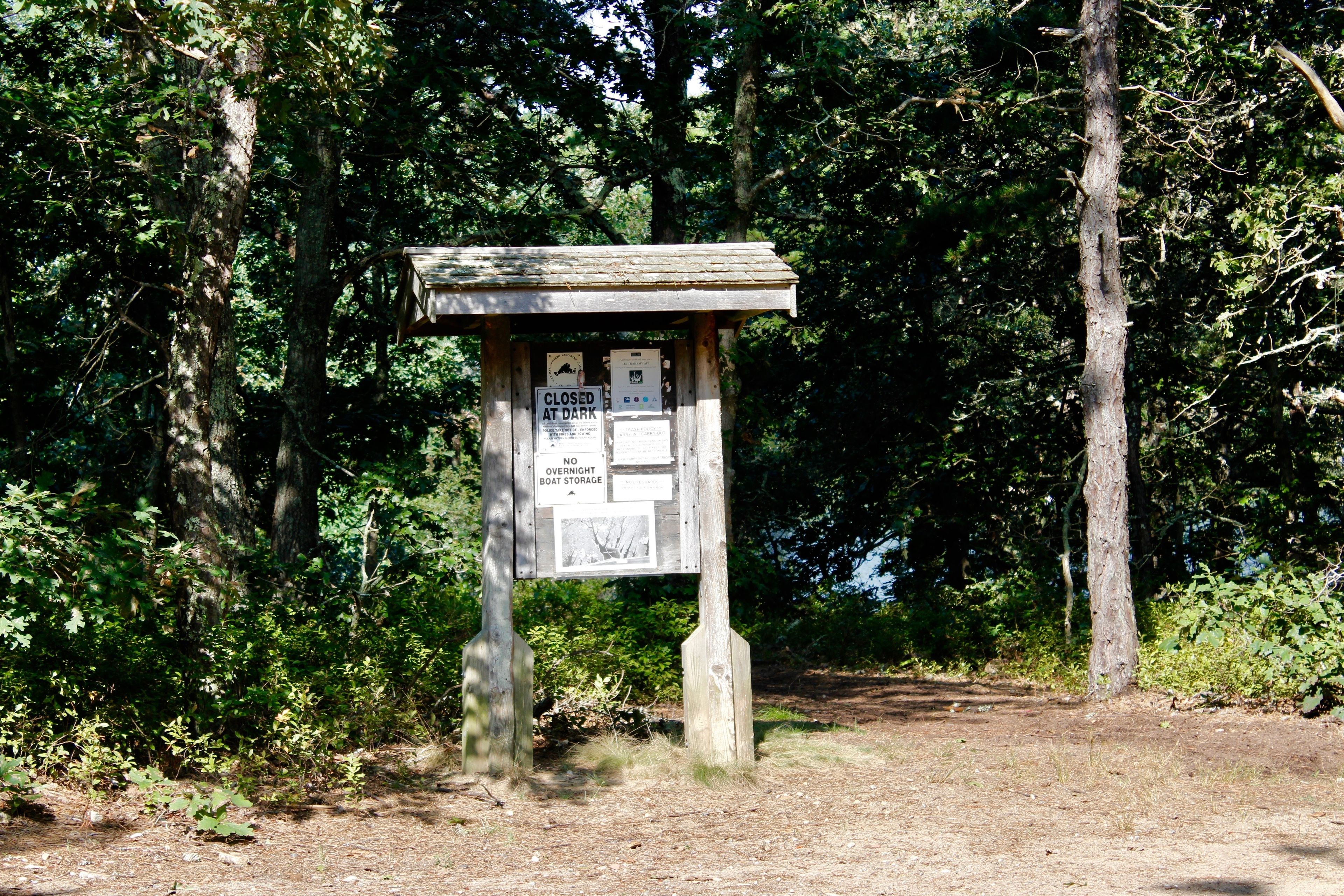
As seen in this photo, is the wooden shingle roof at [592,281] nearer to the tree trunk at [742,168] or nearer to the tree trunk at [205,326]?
the tree trunk at [205,326]

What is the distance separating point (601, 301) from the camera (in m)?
6.97

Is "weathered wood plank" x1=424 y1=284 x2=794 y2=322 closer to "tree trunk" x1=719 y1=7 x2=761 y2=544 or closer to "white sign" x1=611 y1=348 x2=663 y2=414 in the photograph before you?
"white sign" x1=611 y1=348 x2=663 y2=414

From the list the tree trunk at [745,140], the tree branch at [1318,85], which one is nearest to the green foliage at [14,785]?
the tree trunk at [745,140]

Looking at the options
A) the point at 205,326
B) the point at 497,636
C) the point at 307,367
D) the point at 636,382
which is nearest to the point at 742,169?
the point at 307,367

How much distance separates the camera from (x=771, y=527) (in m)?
20.8

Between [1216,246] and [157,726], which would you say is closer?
[157,726]

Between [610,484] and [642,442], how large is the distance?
33cm

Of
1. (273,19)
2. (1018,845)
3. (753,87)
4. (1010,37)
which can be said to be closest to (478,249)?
(273,19)

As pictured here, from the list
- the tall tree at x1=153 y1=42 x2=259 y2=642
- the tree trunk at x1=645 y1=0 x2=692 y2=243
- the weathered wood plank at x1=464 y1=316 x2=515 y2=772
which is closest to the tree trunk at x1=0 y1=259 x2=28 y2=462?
the tall tree at x1=153 y1=42 x2=259 y2=642

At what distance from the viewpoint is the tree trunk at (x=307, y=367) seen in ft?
42.9

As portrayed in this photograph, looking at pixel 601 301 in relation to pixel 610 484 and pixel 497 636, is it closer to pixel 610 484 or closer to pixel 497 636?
pixel 610 484

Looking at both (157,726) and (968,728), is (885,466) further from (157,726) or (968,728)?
(157,726)

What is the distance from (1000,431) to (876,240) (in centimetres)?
339

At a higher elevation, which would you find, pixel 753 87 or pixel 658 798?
pixel 753 87
